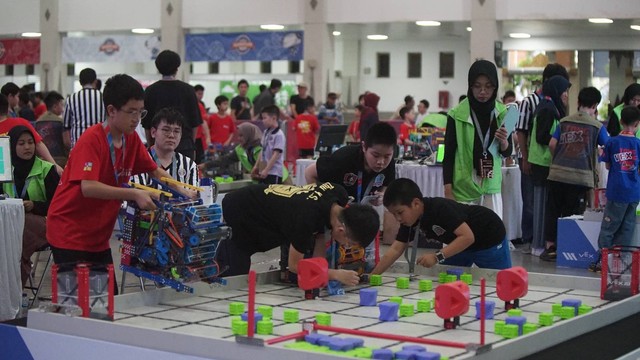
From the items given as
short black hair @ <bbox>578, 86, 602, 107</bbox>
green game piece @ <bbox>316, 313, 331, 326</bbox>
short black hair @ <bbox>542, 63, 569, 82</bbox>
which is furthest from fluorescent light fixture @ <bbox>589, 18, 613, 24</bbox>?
green game piece @ <bbox>316, 313, 331, 326</bbox>

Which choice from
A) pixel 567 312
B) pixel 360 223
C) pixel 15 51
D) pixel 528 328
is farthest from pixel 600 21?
pixel 528 328

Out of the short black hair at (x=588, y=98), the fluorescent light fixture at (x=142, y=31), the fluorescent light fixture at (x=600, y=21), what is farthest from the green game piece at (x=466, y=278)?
the fluorescent light fixture at (x=142, y=31)

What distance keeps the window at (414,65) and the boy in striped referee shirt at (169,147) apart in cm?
2360

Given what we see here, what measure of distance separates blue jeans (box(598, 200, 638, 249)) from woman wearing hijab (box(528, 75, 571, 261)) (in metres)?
0.99

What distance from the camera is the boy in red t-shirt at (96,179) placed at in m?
4.67

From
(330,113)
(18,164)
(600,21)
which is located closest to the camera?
(18,164)

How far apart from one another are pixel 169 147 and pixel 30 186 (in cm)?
122

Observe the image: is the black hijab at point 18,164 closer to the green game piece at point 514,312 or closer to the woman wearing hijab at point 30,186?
the woman wearing hijab at point 30,186

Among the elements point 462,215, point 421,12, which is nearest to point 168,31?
point 421,12

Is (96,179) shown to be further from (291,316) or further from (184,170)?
(184,170)

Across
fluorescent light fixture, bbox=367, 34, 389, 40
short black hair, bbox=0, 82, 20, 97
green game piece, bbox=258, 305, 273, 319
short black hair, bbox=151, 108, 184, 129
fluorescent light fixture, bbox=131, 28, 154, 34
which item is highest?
fluorescent light fixture, bbox=367, 34, 389, 40

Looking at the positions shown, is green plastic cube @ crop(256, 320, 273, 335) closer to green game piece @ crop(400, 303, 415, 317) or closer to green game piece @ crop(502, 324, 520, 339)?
green game piece @ crop(400, 303, 415, 317)

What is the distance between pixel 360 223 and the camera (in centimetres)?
476

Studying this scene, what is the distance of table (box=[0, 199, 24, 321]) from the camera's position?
21.1ft
